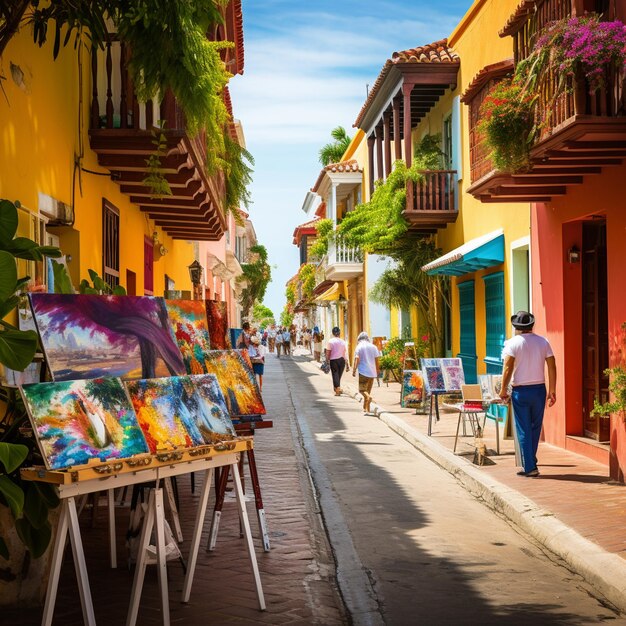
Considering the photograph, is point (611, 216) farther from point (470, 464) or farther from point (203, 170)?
point (203, 170)

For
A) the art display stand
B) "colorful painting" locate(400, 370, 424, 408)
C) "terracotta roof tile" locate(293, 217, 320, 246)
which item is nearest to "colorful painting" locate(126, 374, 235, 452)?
the art display stand

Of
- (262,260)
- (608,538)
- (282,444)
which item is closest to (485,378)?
(282,444)

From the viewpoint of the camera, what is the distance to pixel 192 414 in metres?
5.79

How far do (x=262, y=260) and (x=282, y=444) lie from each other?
45.3m

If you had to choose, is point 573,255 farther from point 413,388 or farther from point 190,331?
point 413,388

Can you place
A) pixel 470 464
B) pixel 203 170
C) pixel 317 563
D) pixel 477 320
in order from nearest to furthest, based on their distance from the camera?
pixel 317 563 < pixel 470 464 < pixel 203 170 < pixel 477 320

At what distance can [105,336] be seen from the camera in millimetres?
6008

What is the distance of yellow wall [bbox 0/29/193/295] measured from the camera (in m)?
8.02

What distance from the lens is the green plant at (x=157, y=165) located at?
1053cm

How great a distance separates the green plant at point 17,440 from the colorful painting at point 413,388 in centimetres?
1411

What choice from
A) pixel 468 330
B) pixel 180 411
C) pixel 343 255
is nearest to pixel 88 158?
pixel 180 411

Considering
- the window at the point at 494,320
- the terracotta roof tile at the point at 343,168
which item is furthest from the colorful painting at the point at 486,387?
the terracotta roof tile at the point at 343,168

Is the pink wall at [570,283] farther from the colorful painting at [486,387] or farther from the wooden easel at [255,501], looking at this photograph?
the wooden easel at [255,501]

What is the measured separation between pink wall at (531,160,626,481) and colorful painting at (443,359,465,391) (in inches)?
75.9
